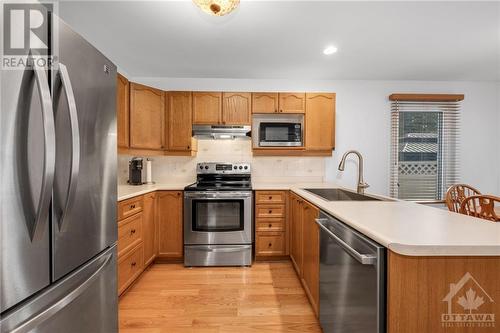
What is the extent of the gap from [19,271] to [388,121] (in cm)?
407

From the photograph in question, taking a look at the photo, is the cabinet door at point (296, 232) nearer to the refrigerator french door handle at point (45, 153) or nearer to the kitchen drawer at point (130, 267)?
the kitchen drawer at point (130, 267)

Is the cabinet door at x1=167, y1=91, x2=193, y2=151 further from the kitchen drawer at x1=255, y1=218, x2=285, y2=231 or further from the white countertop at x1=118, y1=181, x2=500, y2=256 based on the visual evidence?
the white countertop at x1=118, y1=181, x2=500, y2=256

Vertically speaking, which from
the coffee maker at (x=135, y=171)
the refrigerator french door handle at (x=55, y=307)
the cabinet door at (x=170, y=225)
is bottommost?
the cabinet door at (x=170, y=225)

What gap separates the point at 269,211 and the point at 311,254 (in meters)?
1.05

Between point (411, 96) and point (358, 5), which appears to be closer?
point (358, 5)

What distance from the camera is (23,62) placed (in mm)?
728

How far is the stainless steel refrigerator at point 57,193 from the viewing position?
2.29 feet

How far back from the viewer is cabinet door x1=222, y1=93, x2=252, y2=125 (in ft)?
10.3

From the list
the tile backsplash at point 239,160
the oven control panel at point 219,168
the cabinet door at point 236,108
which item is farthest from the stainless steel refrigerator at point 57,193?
the tile backsplash at point 239,160

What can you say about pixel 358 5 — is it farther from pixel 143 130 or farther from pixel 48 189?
pixel 143 130

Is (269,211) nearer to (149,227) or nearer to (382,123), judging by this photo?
(149,227)

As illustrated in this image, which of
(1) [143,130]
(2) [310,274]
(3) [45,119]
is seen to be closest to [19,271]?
(3) [45,119]

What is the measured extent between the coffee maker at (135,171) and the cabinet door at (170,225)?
1.56 feet

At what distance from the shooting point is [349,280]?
1175mm
